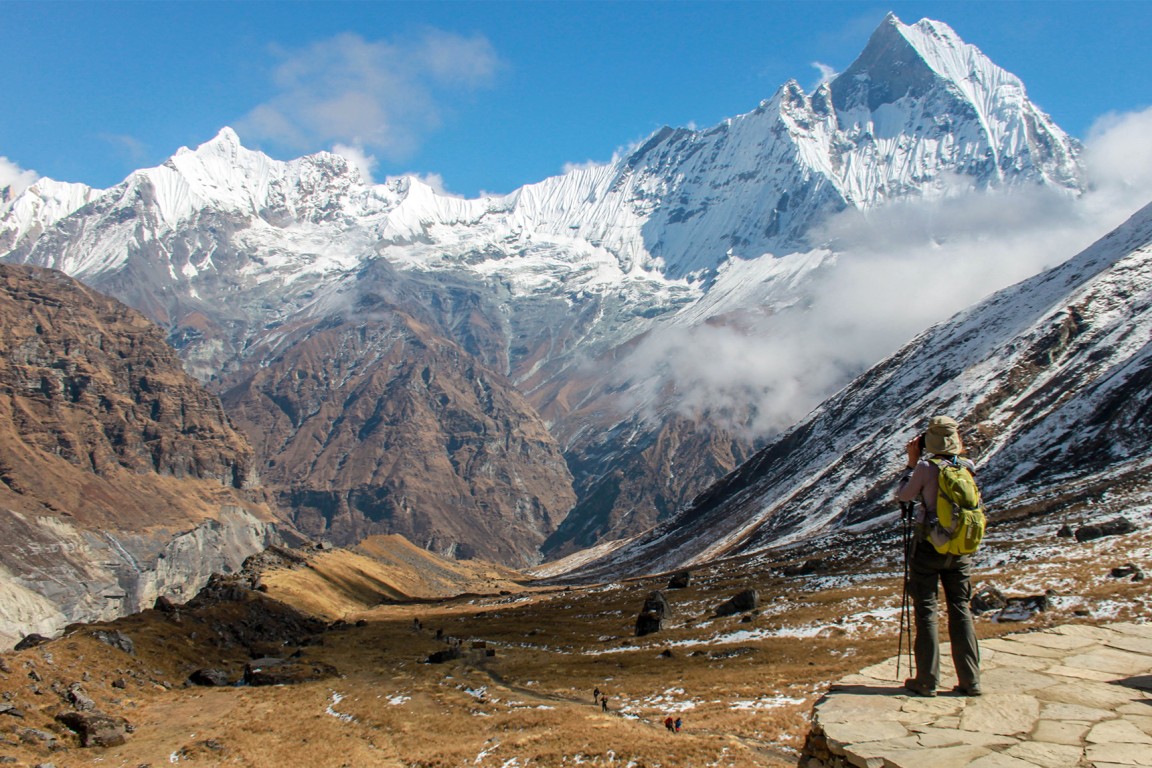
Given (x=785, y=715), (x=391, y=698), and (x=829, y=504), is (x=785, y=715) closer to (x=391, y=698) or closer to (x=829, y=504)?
(x=391, y=698)

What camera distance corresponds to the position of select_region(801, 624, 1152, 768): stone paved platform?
10.9 meters

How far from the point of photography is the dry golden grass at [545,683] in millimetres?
32562

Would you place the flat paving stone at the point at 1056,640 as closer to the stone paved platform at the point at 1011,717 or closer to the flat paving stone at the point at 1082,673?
the stone paved platform at the point at 1011,717

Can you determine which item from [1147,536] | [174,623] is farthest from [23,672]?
[1147,536]

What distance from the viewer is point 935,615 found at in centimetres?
1345

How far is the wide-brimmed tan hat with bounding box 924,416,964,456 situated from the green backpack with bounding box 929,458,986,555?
20.1 inches

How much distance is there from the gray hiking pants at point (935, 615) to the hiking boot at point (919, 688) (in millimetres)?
33

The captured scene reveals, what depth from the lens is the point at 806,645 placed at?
56.1 meters

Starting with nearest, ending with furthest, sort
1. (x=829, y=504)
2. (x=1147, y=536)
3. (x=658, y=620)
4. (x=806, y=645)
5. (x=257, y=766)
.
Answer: (x=257, y=766)
(x=806, y=645)
(x=1147, y=536)
(x=658, y=620)
(x=829, y=504)

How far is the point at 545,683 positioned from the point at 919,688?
44123mm

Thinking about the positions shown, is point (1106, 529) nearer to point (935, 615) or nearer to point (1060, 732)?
point (935, 615)

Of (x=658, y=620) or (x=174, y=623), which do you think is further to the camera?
(x=658, y=620)

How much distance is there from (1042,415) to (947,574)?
159378mm

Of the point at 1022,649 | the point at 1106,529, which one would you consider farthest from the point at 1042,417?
the point at 1022,649
